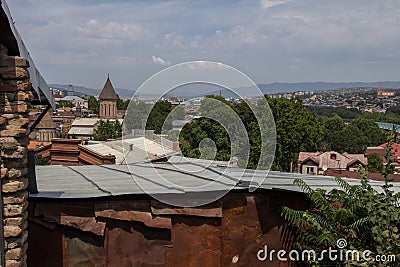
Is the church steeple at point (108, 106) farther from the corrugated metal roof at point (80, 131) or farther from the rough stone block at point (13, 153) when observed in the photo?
the rough stone block at point (13, 153)

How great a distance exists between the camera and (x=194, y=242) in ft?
16.3

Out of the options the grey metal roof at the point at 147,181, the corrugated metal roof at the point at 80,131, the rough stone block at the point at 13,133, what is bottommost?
the corrugated metal roof at the point at 80,131

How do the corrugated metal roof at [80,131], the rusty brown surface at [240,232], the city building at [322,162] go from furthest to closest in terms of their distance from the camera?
the corrugated metal roof at [80,131] → the city building at [322,162] → the rusty brown surface at [240,232]

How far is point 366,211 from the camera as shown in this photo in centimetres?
483

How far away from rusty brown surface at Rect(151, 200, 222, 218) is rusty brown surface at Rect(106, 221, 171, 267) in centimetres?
22

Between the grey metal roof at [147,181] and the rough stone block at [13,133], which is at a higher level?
the rough stone block at [13,133]

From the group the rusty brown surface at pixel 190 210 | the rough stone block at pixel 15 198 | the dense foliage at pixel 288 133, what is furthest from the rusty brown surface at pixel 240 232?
the rough stone block at pixel 15 198

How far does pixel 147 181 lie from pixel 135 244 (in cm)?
83

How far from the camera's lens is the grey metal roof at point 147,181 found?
4871mm

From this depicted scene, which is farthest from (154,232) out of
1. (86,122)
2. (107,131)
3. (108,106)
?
(108,106)

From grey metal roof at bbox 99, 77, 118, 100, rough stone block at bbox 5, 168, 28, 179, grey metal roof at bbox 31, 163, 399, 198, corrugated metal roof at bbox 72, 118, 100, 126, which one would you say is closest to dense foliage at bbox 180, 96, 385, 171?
grey metal roof at bbox 31, 163, 399, 198

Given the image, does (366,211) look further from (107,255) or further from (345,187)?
(107,255)

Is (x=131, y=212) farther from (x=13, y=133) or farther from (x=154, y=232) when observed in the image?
(x=13, y=133)

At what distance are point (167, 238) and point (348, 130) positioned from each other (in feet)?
185
